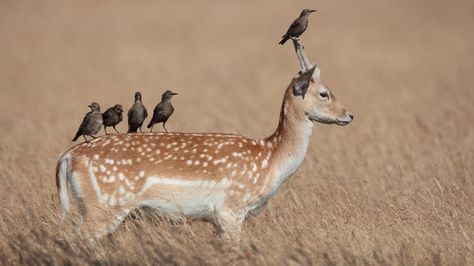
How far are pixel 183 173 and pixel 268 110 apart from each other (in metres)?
10.9

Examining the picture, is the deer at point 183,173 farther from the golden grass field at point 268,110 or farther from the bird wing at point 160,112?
the bird wing at point 160,112

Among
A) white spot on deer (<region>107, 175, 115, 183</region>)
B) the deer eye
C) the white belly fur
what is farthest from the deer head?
white spot on deer (<region>107, 175, 115, 183</region>)

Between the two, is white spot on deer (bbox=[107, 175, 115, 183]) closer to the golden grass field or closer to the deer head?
the golden grass field

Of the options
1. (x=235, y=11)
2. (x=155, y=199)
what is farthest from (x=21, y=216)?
(x=235, y=11)

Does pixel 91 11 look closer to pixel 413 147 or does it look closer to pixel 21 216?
pixel 413 147

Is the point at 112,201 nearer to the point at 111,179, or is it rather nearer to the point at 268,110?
the point at 111,179

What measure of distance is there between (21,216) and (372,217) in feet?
11.0

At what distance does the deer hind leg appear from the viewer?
8.12m

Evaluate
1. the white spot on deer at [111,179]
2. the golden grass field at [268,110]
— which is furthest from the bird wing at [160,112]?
the white spot on deer at [111,179]

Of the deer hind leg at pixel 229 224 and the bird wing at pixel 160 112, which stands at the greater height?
the bird wing at pixel 160 112

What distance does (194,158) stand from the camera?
826 cm

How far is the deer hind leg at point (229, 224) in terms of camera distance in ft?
26.7

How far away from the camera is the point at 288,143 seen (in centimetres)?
863

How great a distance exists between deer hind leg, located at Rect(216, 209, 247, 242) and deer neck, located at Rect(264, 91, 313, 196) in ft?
1.36
